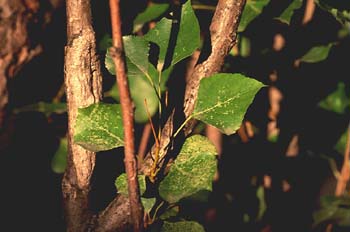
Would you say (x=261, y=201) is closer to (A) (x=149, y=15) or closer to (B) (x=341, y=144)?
(B) (x=341, y=144)

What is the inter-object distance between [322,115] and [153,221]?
0.60m

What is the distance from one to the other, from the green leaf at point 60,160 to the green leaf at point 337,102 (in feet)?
1.87

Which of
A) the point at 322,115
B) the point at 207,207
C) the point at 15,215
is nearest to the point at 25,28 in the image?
the point at 15,215

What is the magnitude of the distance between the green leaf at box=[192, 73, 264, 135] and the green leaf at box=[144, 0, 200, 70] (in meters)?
0.04

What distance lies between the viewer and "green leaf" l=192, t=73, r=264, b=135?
1.33 ft

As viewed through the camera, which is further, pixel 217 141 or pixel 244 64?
pixel 217 141

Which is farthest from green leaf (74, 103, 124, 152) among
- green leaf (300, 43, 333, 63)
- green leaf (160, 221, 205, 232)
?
green leaf (300, 43, 333, 63)

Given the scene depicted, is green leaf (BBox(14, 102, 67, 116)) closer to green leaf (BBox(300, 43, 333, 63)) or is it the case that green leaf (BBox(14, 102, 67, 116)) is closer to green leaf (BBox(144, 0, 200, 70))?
green leaf (BBox(144, 0, 200, 70))

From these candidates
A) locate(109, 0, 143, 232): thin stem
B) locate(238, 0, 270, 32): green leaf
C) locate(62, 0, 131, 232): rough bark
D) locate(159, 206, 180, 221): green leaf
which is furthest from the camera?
locate(238, 0, 270, 32): green leaf

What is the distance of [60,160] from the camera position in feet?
2.47

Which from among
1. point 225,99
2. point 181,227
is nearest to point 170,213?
point 181,227

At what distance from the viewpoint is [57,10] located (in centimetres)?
75

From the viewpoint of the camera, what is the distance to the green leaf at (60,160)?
2.42 ft

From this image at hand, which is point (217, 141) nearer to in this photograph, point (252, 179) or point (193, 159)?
point (252, 179)
